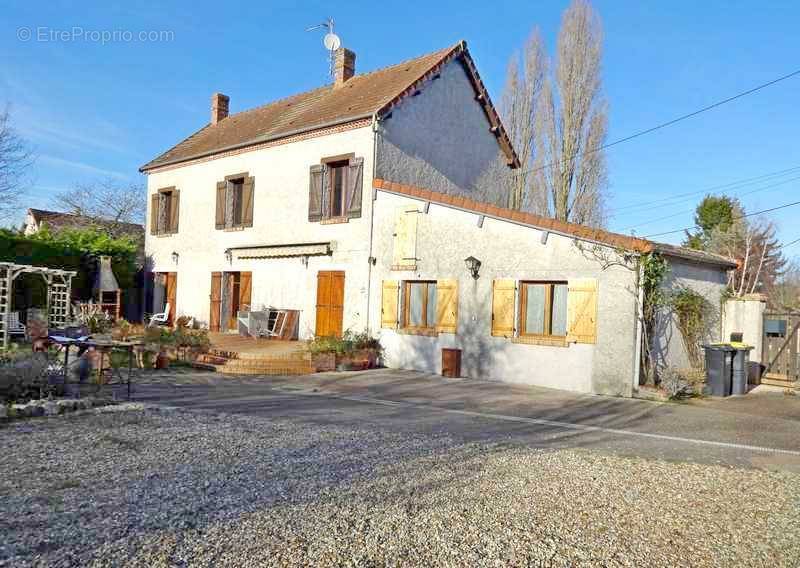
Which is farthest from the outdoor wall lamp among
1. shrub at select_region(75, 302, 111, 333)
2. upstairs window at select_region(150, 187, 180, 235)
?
upstairs window at select_region(150, 187, 180, 235)

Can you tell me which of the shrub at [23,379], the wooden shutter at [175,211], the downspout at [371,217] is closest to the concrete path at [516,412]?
the shrub at [23,379]

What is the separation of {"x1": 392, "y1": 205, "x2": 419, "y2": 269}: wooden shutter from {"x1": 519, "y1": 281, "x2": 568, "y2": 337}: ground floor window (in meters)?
2.85

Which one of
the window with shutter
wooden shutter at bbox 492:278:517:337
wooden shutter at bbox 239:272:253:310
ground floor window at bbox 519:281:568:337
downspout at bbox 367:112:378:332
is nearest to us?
ground floor window at bbox 519:281:568:337

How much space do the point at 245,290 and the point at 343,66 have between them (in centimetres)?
748

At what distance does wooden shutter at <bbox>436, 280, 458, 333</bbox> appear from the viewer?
13.3m

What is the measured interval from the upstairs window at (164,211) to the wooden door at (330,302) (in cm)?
772

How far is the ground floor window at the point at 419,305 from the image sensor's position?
1394cm

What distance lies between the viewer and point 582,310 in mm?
11312

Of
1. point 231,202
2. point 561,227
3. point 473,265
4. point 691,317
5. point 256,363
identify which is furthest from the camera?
point 231,202

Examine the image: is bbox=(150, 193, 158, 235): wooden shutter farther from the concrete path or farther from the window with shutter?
the concrete path

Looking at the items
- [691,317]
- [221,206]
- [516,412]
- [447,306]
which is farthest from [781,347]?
[221,206]

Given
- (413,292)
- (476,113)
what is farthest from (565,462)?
(476,113)

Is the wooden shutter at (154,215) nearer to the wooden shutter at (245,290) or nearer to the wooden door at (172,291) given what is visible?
the wooden door at (172,291)

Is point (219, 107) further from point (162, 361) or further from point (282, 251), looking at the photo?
point (162, 361)
